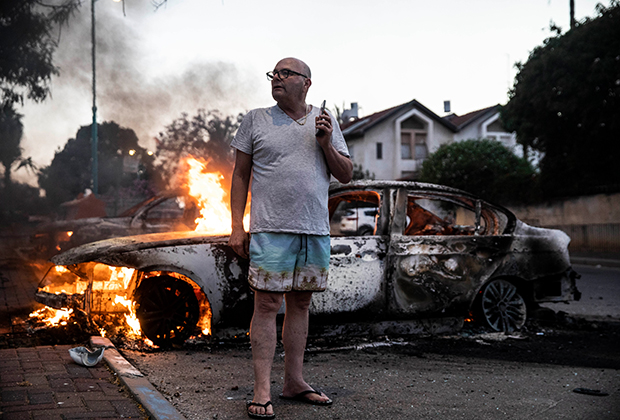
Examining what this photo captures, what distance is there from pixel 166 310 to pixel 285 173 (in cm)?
226

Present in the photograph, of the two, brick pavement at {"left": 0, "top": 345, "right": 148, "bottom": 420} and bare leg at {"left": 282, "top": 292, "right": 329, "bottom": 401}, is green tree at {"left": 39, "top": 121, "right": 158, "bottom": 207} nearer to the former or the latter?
brick pavement at {"left": 0, "top": 345, "right": 148, "bottom": 420}

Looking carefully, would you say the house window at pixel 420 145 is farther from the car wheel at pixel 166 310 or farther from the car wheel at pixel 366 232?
the car wheel at pixel 166 310

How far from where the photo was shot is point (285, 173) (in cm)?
338

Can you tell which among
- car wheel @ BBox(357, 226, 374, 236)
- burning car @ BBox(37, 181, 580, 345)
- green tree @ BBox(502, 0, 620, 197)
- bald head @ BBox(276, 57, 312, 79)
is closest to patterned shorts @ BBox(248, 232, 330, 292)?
bald head @ BBox(276, 57, 312, 79)

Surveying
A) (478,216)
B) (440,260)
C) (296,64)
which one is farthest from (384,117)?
(296,64)

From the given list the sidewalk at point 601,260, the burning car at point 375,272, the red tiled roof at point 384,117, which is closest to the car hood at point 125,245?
the burning car at point 375,272

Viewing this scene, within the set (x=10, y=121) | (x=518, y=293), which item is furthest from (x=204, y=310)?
(x=10, y=121)

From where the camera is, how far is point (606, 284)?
10961mm

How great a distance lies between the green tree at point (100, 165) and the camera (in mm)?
59688

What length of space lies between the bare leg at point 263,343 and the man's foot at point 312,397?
0.30 m

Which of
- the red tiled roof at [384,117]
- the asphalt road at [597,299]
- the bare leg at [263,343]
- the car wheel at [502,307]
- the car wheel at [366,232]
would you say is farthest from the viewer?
the red tiled roof at [384,117]

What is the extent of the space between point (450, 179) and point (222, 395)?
25480 millimetres

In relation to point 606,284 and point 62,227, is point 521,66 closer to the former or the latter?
point 606,284

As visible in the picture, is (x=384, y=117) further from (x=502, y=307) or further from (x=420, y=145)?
(x=502, y=307)
